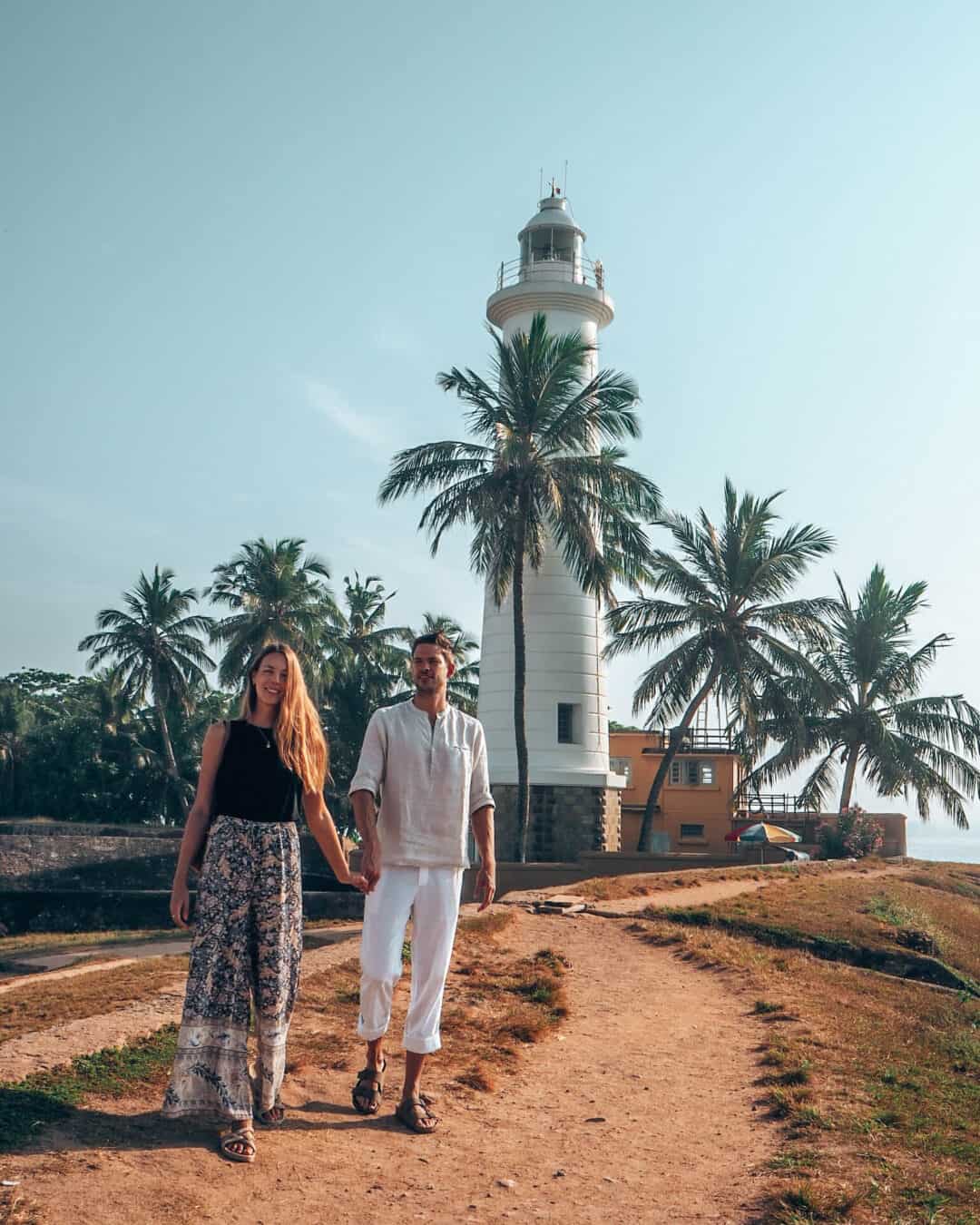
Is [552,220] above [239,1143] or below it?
above

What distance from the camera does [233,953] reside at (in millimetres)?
5082

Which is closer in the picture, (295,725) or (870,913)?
(295,725)

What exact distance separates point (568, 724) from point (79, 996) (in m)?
20.9

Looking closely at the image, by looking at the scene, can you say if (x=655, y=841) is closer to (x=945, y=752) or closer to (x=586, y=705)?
(x=945, y=752)

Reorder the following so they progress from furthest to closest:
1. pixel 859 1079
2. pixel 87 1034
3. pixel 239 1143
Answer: pixel 859 1079 → pixel 87 1034 → pixel 239 1143

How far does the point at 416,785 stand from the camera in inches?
219

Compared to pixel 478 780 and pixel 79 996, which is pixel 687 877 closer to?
pixel 79 996

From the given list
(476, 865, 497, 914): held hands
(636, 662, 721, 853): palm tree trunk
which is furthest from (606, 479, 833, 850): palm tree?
(476, 865, 497, 914): held hands

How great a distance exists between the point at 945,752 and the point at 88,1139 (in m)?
35.5

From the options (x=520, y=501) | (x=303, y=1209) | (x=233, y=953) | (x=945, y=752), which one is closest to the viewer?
(x=303, y=1209)

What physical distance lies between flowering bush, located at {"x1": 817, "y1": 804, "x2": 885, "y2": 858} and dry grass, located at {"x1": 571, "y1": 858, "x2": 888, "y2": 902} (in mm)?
2977

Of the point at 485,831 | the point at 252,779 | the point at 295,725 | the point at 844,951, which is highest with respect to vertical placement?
the point at 295,725

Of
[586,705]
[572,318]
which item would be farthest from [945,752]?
[572,318]

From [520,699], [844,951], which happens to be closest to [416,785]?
[844,951]
